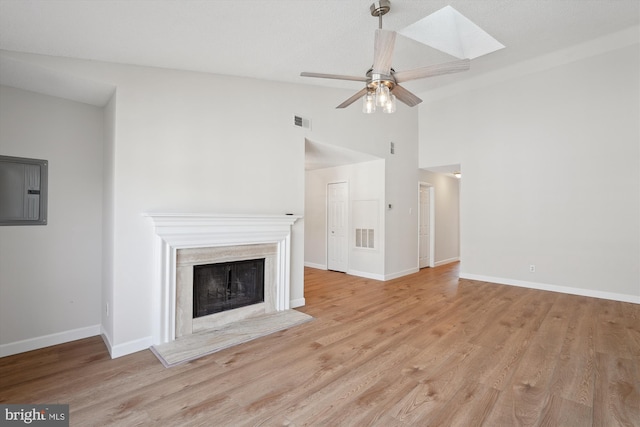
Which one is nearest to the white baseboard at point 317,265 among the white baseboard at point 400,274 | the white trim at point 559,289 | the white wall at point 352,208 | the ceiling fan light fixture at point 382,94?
the white wall at point 352,208

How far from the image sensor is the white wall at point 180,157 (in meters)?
2.87

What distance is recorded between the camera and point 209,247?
133 inches

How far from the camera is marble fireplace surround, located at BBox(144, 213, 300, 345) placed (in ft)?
9.86

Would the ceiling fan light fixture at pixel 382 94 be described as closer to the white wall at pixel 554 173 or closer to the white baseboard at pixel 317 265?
the white wall at pixel 554 173

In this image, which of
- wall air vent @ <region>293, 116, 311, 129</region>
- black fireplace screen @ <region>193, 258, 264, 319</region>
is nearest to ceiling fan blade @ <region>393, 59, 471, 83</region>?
wall air vent @ <region>293, 116, 311, 129</region>

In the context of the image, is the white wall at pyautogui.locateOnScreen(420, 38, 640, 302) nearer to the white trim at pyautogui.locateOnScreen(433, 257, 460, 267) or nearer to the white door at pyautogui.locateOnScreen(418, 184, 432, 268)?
the white door at pyautogui.locateOnScreen(418, 184, 432, 268)

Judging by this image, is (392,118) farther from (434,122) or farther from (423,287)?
(423,287)

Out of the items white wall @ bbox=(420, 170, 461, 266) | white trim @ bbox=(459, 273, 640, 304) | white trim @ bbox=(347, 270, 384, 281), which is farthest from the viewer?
white wall @ bbox=(420, 170, 461, 266)

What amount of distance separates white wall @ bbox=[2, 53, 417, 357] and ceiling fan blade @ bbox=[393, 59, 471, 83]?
197cm

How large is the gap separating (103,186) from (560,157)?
7.03 meters

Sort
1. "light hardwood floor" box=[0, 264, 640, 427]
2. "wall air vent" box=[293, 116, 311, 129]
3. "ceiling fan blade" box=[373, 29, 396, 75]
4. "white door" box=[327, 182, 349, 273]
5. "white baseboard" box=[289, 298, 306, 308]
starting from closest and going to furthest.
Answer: "light hardwood floor" box=[0, 264, 640, 427], "ceiling fan blade" box=[373, 29, 396, 75], "white baseboard" box=[289, 298, 306, 308], "wall air vent" box=[293, 116, 311, 129], "white door" box=[327, 182, 349, 273]

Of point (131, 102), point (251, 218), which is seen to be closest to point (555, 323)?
point (251, 218)

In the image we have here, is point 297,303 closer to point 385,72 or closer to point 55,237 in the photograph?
point 55,237

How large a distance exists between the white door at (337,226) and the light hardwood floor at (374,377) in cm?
300
